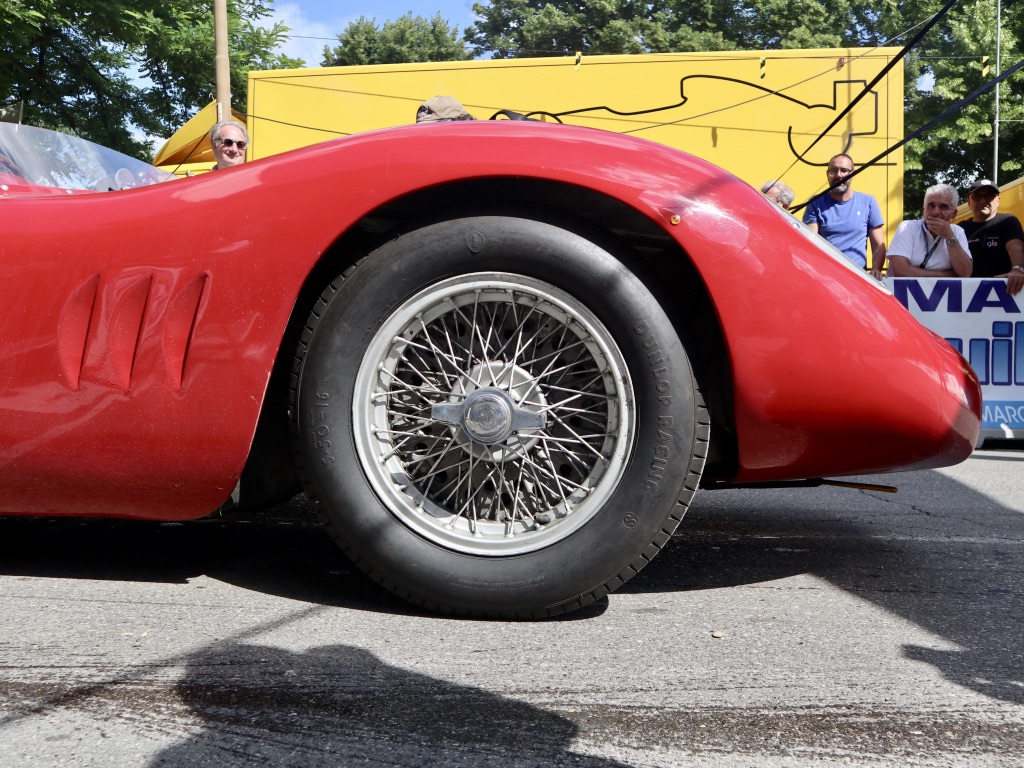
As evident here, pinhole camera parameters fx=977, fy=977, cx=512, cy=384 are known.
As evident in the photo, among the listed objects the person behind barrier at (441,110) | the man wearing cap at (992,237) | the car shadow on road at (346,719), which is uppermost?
the person behind barrier at (441,110)

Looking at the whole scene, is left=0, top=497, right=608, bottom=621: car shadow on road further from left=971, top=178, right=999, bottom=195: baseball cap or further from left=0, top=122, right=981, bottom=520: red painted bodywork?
left=971, top=178, right=999, bottom=195: baseball cap

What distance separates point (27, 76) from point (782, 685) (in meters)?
20.8

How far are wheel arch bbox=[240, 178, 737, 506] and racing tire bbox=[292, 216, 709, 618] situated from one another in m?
0.06

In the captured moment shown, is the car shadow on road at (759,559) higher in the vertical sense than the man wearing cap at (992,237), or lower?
lower

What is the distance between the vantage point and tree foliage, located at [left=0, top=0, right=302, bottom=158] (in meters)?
18.0

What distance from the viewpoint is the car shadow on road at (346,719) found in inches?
57.9

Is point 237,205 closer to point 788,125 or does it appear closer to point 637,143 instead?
point 637,143

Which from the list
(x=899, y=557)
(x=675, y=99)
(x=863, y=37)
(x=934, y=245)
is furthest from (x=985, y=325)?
(x=863, y=37)

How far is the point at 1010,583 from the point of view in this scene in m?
2.49

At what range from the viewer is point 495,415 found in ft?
7.09

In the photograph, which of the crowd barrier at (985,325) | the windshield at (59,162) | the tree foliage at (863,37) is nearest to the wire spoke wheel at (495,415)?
the windshield at (59,162)

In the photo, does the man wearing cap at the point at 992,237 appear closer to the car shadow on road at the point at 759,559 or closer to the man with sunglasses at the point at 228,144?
the car shadow on road at the point at 759,559

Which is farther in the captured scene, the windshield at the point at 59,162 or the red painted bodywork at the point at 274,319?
the windshield at the point at 59,162

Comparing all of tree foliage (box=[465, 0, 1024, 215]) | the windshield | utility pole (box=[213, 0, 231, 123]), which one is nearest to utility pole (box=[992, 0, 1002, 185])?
tree foliage (box=[465, 0, 1024, 215])
